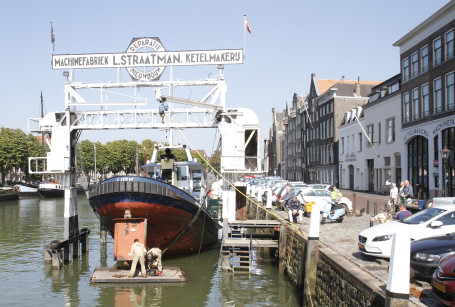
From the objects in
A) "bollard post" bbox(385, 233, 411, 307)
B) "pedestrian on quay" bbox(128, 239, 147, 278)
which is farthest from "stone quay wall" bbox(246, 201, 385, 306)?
"pedestrian on quay" bbox(128, 239, 147, 278)

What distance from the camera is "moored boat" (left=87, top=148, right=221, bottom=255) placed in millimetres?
16406

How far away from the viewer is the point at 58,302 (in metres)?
13.9

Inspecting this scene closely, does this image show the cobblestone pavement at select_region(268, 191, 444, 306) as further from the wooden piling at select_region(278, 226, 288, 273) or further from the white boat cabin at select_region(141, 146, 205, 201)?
the white boat cabin at select_region(141, 146, 205, 201)

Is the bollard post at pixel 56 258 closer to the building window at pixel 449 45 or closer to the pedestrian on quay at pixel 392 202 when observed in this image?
the pedestrian on quay at pixel 392 202

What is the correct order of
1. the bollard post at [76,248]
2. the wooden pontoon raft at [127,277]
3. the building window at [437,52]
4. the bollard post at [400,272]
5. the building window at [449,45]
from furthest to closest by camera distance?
the building window at [437,52] < the building window at [449,45] < the bollard post at [76,248] < the wooden pontoon raft at [127,277] < the bollard post at [400,272]

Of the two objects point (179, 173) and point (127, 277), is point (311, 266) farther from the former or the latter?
point (179, 173)

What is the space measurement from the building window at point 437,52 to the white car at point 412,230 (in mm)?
21322

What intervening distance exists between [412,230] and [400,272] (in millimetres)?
5541

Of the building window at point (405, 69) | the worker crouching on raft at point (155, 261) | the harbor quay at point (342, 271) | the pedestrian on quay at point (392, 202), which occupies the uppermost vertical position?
the building window at point (405, 69)

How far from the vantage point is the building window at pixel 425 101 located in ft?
107

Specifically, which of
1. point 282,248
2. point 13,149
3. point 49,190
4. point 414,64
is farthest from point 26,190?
point 282,248

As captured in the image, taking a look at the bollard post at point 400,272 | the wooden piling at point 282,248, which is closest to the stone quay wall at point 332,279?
the wooden piling at point 282,248

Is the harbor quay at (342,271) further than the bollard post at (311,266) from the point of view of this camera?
No

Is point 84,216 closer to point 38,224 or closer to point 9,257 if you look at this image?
point 38,224
